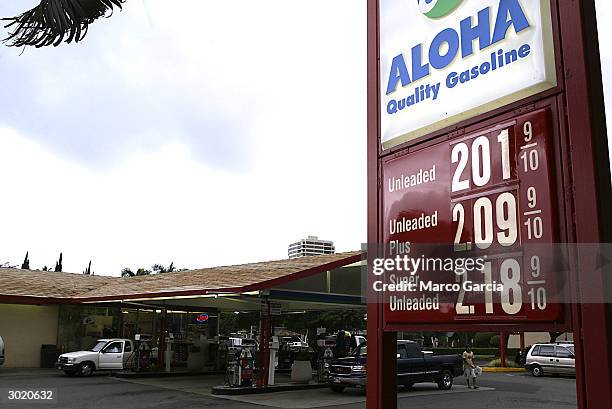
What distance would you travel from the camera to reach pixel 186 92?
22.0ft

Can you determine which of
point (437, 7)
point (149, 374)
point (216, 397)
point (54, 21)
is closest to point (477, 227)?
point (437, 7)

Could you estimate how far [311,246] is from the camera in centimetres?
7100

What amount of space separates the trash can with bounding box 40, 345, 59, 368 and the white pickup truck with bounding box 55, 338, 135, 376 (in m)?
4.37

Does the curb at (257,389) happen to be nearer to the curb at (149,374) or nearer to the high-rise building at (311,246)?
the curb at (149,374)

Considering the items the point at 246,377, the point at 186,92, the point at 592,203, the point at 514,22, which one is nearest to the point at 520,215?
the point at 592,203

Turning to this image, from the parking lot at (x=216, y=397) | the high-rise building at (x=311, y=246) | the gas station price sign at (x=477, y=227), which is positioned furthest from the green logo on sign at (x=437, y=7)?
the high-rise building at (x=311, y=246)

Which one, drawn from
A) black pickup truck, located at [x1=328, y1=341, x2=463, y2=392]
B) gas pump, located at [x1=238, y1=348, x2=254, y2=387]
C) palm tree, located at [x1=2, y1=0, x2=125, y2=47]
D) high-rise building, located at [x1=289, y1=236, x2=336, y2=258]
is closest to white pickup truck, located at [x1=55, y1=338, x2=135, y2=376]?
gas pump, located at [x1=238, y1=348, x2=254, y2=387]

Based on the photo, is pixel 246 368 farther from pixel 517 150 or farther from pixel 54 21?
pixel 517 150

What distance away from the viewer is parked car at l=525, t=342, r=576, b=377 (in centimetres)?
2769

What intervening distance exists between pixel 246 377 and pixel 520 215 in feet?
55.3

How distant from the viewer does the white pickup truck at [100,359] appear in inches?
910

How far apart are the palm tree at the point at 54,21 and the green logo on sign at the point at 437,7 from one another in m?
2.61

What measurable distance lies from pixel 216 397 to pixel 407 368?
6.84m

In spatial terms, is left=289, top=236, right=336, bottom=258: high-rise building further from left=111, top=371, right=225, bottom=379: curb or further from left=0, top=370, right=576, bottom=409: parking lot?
left=0, top=370, right=576, bottom=409: parking lot
